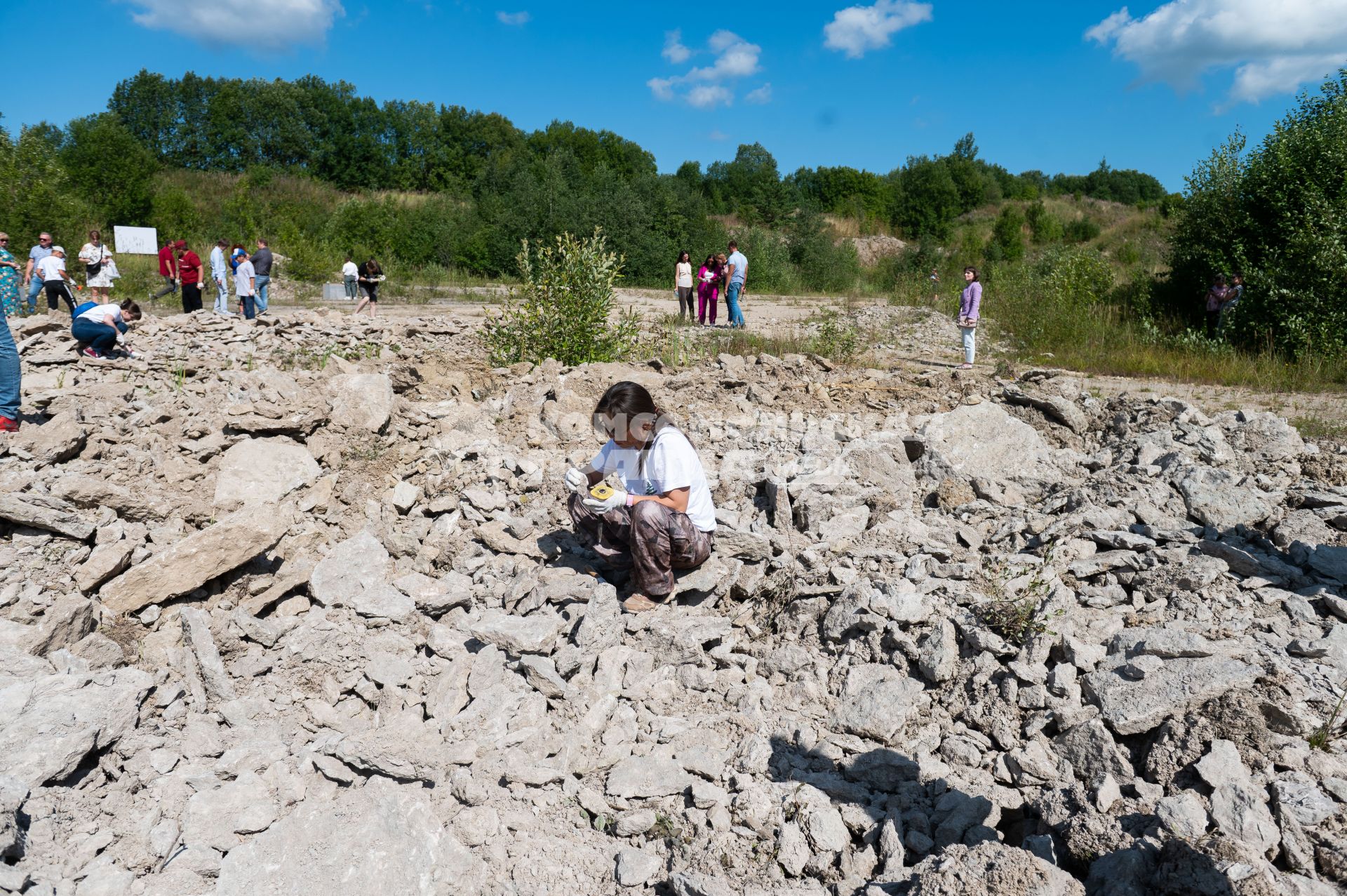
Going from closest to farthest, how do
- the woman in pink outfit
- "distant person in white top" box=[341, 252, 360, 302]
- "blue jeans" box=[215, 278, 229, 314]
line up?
the woman in pink outfit < "blue jeans" box=[215, 278, 229, 314] < "distant person in white top" box=[341, 252, 360, 302]

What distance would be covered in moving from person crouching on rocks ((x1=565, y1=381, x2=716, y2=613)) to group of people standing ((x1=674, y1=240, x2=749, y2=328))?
10.0 metres

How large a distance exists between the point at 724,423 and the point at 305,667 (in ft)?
13.2

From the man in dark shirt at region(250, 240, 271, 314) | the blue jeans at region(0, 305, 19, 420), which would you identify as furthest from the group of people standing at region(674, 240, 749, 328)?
the blue jeans at region(0, 305, 19, 420)

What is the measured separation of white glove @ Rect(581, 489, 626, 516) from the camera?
4328mm

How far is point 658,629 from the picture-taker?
4.04 metres

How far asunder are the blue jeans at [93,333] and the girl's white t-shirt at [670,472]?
297 inches

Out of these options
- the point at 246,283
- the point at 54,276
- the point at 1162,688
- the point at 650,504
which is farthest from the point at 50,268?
the point at 1162,688

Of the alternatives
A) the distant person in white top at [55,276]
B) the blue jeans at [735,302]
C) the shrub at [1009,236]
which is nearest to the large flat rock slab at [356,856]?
the blue jeans at [735,302]

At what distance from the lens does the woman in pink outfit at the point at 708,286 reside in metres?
14.9

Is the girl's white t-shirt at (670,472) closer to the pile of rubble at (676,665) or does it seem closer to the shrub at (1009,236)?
the pile of rubble at (676,665)

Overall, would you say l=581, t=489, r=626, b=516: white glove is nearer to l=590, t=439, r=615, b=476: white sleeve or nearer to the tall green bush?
l=590, t=439, r=615, b=476: white sleeve

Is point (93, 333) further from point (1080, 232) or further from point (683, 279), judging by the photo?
point (1080, 232)

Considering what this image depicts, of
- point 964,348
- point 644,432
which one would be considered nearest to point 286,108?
point 964,348

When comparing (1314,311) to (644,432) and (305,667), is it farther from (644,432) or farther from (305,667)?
(305,667)
